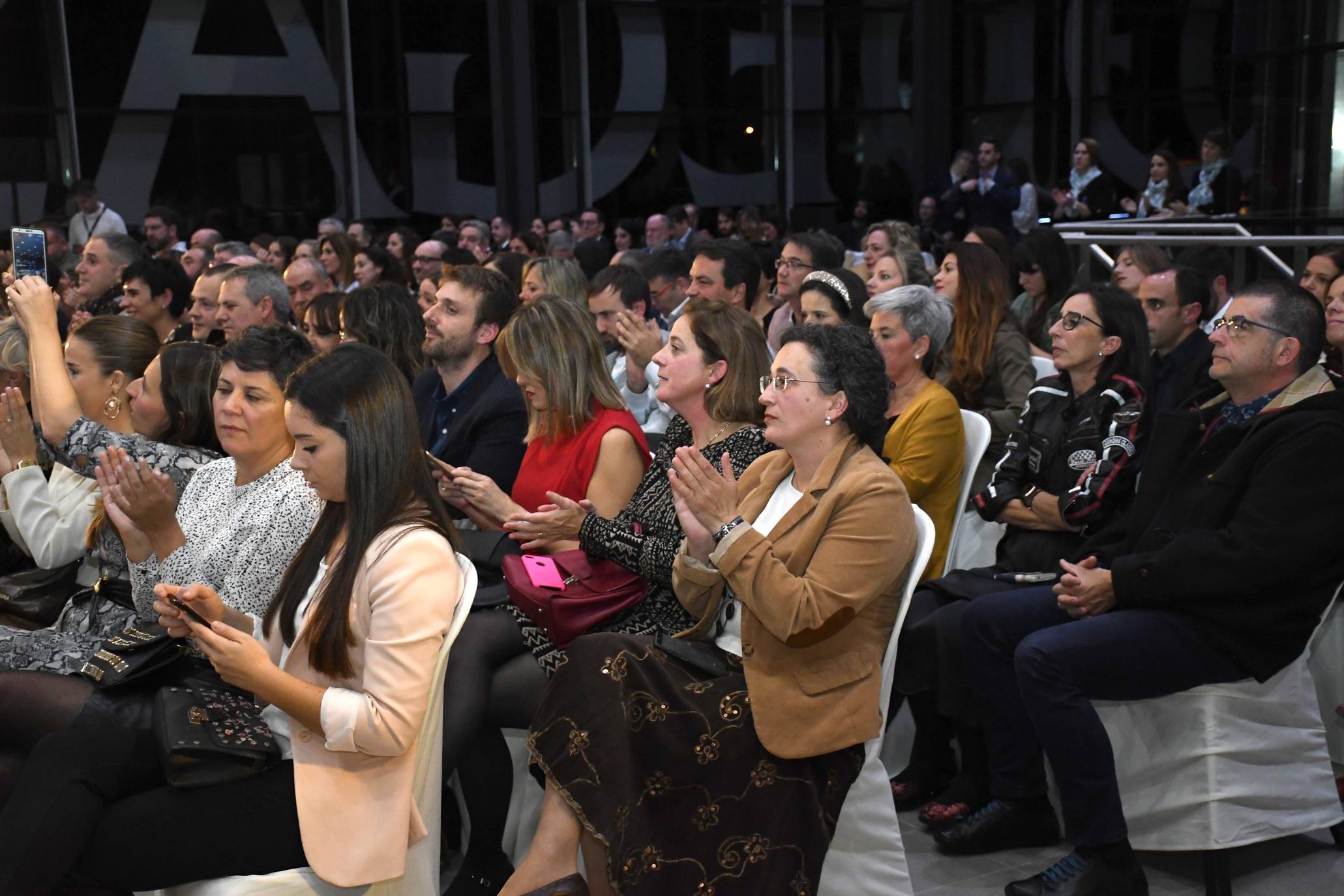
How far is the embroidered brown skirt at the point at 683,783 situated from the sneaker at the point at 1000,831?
2.30 feet

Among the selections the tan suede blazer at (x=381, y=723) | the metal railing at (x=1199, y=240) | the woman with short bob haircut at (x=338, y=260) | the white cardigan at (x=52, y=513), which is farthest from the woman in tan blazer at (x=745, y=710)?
the woman with short bob haircut at (x=338, y=260)

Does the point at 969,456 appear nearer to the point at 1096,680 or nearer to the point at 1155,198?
the point at 1096,680

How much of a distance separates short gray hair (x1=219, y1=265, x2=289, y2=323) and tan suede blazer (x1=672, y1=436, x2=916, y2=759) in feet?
10.4

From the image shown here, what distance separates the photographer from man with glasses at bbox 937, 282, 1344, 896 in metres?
2.92

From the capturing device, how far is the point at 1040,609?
3262 mm

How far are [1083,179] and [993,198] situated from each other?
2.54 feet

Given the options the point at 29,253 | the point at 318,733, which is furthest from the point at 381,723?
the point at 29,253

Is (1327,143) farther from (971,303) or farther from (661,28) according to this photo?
(661,28)

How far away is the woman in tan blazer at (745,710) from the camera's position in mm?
2654

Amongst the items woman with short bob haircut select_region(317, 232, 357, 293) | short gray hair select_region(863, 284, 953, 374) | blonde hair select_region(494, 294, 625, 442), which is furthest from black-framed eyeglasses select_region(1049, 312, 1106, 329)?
woman with short bob haircut select_region(317, 232, 357, 293)

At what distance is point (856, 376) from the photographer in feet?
9.62

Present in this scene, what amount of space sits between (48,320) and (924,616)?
2580mm

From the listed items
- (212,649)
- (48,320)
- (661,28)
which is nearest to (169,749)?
(212,649)

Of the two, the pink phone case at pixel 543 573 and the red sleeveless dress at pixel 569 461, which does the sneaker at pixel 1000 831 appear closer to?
the pink phone case at pixel 543 573
